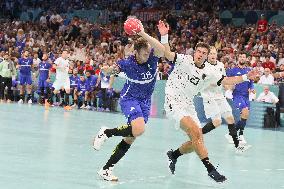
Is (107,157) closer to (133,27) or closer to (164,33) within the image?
(164,33)

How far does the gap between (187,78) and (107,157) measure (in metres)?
3.03

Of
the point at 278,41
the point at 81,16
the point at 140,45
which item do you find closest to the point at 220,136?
the point at 278,41

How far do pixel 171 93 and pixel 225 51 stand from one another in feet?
52.4

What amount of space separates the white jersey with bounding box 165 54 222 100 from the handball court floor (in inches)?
54.2

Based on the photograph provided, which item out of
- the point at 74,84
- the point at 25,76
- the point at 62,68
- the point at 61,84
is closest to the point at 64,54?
the point at 62,68

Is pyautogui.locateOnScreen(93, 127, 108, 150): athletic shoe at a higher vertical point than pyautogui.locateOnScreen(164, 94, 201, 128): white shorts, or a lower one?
lower

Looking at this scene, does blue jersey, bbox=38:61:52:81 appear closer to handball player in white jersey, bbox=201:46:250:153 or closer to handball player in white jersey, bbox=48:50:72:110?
handball player in white jersey, bbox=48:50:72:110

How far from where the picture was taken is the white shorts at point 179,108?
11.8 metres

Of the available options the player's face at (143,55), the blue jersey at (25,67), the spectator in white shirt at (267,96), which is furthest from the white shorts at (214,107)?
the blue jersey at (25,67)

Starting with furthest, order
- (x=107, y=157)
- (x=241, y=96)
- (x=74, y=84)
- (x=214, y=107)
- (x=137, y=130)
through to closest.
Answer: (x=74, y=84) → (x=241, y=96) → (x=214, y=107) → (x=107, y=157) → (x=137, y=130)

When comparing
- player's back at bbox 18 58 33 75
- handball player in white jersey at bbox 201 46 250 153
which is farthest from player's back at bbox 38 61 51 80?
handball player in white jersey at bbox 201 46 250 153

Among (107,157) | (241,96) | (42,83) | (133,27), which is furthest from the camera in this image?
(42,83)

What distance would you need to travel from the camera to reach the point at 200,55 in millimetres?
11609

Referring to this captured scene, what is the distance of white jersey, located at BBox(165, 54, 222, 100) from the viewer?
11836 millimetres
